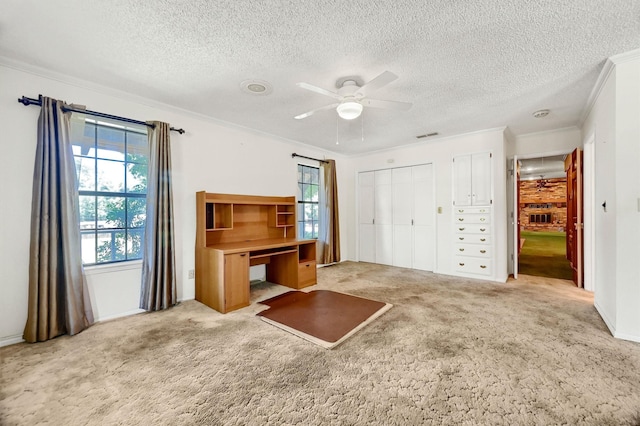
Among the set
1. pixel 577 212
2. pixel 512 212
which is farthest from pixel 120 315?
pixel 577 212

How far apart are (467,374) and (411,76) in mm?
2604

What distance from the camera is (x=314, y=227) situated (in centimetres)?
542

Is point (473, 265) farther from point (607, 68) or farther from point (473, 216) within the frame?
point (607, 68)

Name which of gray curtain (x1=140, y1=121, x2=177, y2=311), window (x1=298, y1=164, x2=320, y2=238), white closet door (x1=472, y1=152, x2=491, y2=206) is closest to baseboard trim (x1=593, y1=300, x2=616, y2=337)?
white closet door (x1=472, y1=152, x2=491, y2=206)

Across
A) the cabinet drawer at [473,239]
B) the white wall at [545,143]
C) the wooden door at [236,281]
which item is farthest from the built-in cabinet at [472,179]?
the wooden door at [236,281]

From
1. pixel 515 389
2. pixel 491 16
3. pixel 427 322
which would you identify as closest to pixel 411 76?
pixel 491 16

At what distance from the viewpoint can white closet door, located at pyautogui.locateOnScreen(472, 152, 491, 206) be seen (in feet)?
14.1

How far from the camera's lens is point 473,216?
4.42 metres

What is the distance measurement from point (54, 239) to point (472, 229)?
550 centimetres

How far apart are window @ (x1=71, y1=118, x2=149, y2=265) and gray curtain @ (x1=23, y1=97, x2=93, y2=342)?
0.67ft

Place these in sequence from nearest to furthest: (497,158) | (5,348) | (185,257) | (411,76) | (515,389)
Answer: (515,389) < (5,348) < (411,76) < (185,257) < (497,158)

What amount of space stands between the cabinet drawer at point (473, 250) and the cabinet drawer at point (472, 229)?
226 millimetres

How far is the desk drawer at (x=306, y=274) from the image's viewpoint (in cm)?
391

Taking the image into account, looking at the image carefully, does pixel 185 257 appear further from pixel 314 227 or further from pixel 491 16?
pixel 491 16
